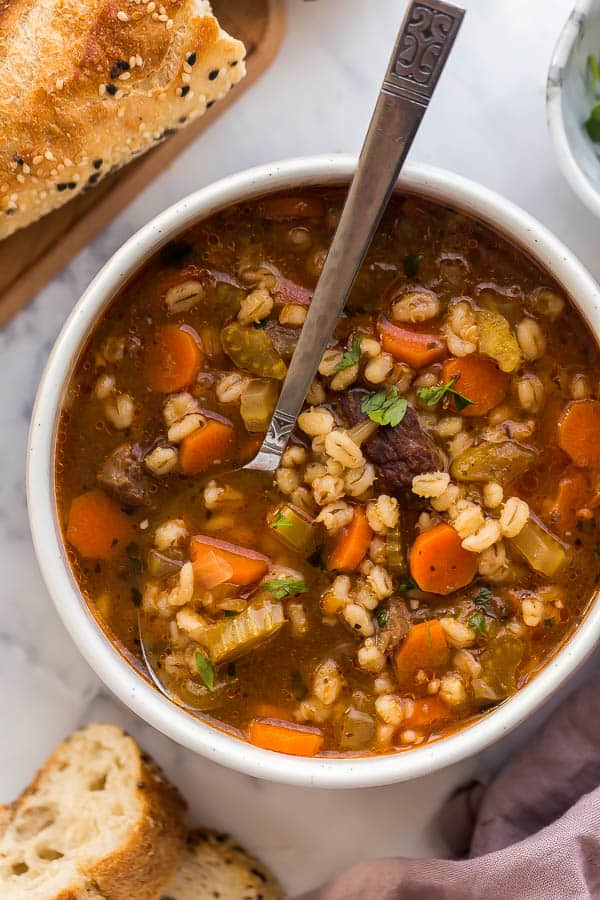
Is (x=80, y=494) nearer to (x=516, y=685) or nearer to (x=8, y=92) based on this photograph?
(x=8, y=92)

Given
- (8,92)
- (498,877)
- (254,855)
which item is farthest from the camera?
(254,855)

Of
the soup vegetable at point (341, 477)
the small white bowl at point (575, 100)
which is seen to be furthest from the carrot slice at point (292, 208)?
the small white bowl at point (575, 100)

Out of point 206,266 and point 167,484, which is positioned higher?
point 206,266

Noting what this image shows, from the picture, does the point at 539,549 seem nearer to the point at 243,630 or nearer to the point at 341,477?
the point at 341,477

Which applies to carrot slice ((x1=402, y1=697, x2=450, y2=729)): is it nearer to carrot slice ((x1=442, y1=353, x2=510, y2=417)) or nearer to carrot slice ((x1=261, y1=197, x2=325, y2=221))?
carrot slice ((x1=442, y1=353, x2=510, y2=417))

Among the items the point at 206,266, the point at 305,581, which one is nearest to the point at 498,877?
the point at 305,581

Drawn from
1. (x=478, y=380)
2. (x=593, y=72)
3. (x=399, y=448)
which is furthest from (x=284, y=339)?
(x=593, y=72)
